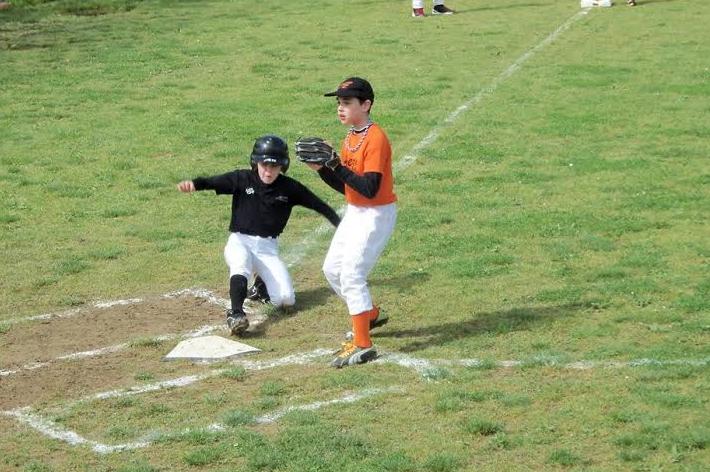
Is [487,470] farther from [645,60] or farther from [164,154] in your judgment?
[645,60]

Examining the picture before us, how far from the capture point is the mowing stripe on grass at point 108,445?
287 inches

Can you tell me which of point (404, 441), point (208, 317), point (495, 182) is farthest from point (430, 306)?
point (495, 182)

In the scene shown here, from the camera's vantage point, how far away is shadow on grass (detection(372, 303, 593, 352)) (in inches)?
356

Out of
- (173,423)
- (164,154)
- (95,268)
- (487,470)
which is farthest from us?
(164,154)

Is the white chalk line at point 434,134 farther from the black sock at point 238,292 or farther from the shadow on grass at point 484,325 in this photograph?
the black sock at point 238,292

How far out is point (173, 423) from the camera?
7594 mm

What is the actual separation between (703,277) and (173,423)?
4768 mm

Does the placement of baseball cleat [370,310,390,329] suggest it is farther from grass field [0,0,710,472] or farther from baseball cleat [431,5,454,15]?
baseball cleat [431,5,454,15]

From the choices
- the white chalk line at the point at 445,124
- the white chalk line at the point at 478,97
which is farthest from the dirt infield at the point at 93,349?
the white chalk line at the point at 478,97

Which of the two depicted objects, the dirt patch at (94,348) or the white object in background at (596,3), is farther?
the white object in background at (596,3)

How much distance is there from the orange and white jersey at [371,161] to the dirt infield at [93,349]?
1601 mm

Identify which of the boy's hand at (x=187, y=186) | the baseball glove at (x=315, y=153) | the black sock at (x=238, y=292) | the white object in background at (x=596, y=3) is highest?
the baseball glove at (x=315, y=153)

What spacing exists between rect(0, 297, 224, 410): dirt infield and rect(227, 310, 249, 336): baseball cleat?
415mm

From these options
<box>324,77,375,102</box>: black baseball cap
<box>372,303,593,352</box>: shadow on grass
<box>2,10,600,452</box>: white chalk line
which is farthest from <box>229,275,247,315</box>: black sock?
<box>324,77,375,102</box>: black baseball cap
